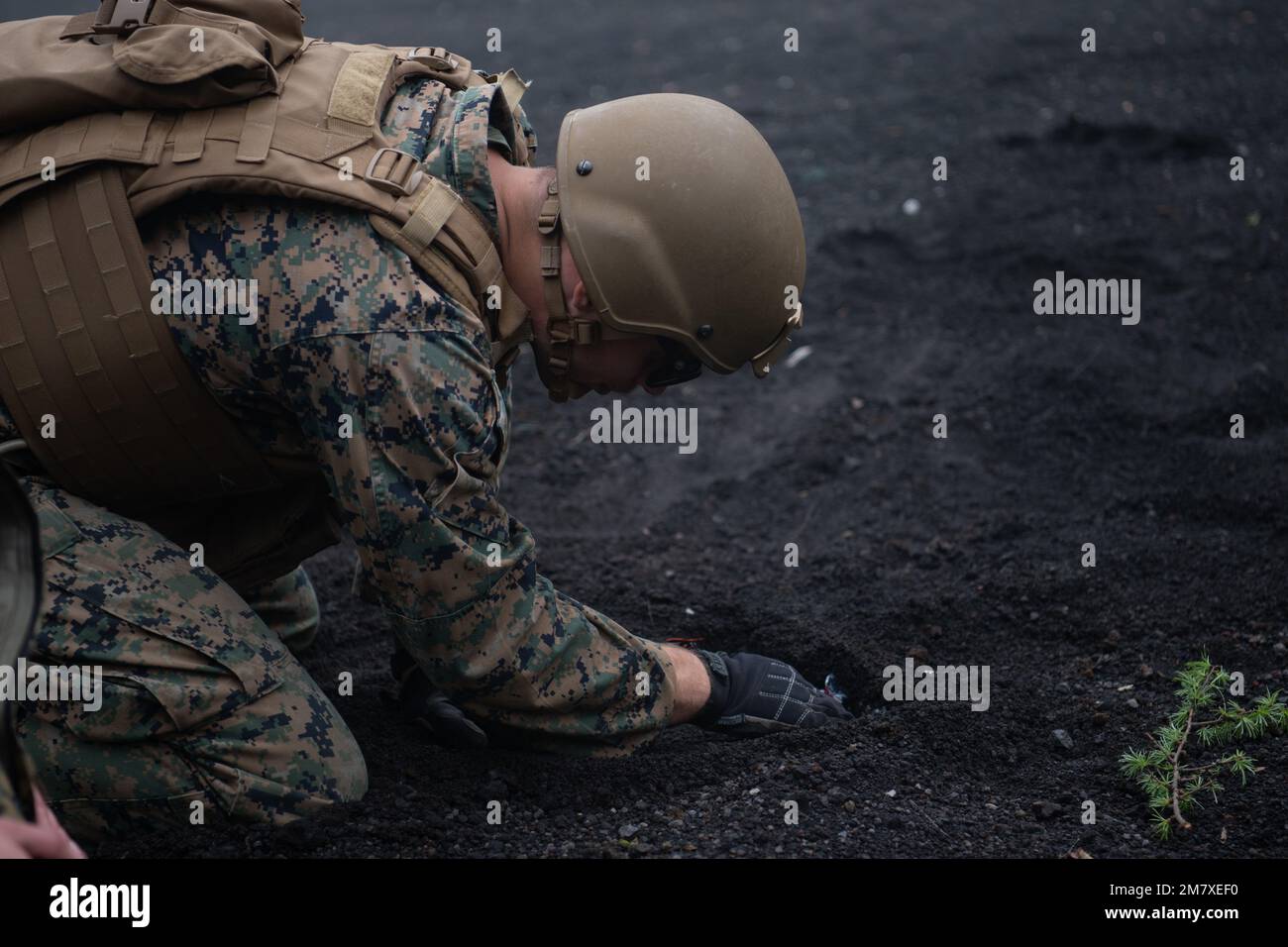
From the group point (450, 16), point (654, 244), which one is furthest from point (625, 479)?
point (450, 16)

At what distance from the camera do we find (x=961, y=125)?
6.39 metres

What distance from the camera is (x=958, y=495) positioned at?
3912 millimetres

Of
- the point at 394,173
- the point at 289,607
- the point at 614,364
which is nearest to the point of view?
the point at 394,173

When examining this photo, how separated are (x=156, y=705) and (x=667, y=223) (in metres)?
1.40

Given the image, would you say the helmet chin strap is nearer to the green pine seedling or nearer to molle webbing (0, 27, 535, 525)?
molle webbing (0, 27, 535, 525)

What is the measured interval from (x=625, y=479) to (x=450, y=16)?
6.29 metres

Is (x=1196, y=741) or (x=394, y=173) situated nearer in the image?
(x=394, y=173)

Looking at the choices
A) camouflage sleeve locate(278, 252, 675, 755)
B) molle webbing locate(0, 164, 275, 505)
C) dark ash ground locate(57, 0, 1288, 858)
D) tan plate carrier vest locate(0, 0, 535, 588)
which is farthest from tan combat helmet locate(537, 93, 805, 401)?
dark ash ground locate(57, 0, 1288, 858)

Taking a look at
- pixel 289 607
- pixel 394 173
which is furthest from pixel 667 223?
pixel 289 607

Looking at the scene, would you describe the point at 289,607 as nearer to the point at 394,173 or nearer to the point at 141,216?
the point at 141,216

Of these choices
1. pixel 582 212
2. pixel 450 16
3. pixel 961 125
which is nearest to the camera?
pixel 582 212

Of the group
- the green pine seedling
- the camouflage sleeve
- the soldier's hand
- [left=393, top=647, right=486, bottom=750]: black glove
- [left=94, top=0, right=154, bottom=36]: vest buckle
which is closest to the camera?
the soldier's hand

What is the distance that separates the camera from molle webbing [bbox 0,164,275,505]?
2322 millimetres
